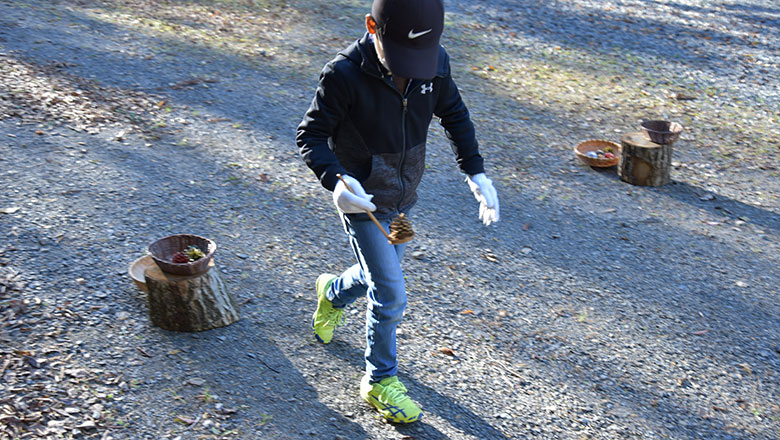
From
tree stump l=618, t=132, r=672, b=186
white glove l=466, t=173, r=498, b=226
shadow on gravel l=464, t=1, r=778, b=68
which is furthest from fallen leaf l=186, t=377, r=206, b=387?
shadow on gravel l=464, t=1, r=778, b=68

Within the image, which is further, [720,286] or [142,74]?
[142,74]

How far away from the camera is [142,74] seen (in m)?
8.31

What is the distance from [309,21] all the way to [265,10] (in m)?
0.85

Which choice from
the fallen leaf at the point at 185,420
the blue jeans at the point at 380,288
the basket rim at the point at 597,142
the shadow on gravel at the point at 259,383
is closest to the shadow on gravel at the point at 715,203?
the basket rim at the point at 597,142

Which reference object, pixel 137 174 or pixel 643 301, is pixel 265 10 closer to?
pixel 137 174

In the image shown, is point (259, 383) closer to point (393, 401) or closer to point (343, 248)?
point (393, 401)

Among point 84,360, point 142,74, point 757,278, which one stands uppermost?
point 142,74

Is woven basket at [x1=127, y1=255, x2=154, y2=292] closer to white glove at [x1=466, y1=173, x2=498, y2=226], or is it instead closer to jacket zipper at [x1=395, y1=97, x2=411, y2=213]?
jacket zipper at [x1=395, y1=97, x2=411, y2=213]

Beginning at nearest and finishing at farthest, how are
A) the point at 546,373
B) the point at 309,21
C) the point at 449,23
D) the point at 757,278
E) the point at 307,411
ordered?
the point at 307,411 < the point at 546,373 < the point at 757,278 < the point at 309,21 < the point at 449,23

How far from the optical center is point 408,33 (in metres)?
3.16

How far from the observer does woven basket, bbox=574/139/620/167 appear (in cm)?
730

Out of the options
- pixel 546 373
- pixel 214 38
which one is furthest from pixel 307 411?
pixel 214 38

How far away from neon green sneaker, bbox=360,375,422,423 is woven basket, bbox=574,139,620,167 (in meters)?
4.37

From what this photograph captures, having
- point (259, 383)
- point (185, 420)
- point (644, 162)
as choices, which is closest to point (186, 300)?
point (259, 383)
